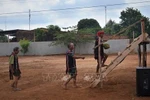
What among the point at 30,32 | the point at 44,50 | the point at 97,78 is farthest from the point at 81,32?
the point at 97,78

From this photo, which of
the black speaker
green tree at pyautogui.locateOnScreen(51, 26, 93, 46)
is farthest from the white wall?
the black speaker

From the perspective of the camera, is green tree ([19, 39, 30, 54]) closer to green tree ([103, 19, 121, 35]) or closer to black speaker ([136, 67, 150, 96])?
green tree ([103, 19, 121, 35])

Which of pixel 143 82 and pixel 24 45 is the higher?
pixel 24 45

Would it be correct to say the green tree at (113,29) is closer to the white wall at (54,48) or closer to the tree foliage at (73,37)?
the white wall at (54,48)

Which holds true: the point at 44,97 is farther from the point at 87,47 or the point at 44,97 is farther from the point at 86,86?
the point at 87,47

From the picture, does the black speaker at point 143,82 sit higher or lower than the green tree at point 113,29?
lower

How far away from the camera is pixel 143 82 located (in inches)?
293

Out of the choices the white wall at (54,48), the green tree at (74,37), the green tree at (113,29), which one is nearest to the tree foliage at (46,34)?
the white wall at (54,48)

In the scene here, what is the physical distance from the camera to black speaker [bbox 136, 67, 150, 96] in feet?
24.3

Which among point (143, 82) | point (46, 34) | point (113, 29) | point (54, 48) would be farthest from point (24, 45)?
point (143, 82)

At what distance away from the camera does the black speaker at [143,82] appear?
7414 millimetres

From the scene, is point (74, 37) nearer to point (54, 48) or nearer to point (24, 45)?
point (54, 48)

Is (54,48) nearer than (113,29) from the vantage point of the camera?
Yes

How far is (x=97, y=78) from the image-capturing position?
888 cm
